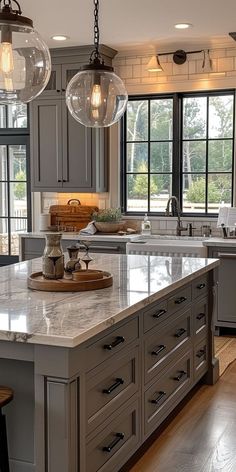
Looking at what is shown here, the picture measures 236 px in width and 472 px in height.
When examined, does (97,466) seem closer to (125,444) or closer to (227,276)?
(125,444)

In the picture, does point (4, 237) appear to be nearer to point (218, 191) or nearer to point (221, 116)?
point (218, 191)

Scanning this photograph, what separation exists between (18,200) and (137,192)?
1429 millimetres

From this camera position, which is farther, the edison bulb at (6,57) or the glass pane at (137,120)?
the glass pane at (137,120)

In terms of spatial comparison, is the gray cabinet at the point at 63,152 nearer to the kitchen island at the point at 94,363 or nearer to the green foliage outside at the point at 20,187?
the green foliage outside at the point at 20,187

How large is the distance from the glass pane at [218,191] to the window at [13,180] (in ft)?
6.84

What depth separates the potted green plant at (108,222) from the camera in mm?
6402

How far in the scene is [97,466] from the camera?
2.65 meters

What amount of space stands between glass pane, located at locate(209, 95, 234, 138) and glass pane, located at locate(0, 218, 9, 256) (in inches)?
102

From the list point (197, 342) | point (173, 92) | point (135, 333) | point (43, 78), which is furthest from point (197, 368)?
point (173, 92)

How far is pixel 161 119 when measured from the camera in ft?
21.9

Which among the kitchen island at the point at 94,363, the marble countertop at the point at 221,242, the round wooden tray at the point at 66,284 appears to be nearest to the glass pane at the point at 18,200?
the marble countertop at the point at 221,242

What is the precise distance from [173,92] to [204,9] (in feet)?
4.77

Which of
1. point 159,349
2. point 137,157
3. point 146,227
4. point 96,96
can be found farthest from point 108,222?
point 159,349

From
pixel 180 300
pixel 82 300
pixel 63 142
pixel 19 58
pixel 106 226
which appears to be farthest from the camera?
pixel 63 142
